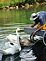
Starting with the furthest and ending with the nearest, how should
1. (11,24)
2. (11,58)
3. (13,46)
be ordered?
(11,24) < (13,46) < (11,58)

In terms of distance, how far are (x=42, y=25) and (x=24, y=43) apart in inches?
49.2

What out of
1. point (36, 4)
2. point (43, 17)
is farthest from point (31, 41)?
point (36, 4)

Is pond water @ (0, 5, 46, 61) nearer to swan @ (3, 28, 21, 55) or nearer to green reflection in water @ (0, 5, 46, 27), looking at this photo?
green reflection in water @ (0, 5, 46, 27)

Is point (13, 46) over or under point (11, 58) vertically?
over

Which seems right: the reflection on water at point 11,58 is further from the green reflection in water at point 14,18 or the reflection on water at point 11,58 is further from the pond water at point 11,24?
the green reflection in water at point 14,18

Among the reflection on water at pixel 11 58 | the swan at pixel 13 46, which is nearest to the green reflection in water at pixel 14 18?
the swan at pixel 13 46

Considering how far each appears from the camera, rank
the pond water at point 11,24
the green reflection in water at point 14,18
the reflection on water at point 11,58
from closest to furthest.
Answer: the reflection on water at point 11,58
the pond water at point 11,24
the green reflection in water at point 14,18

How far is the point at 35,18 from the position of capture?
54.2 ft

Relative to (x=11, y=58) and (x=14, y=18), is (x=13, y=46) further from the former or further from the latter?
(x=14, y=18)

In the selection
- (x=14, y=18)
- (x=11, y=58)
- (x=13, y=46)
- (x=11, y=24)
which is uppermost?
(x=13, y=46)

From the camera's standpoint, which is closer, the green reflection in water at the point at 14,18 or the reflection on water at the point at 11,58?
the reflection on water at the point at 11,58

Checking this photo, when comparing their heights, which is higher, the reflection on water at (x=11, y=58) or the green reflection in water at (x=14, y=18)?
the reflection on water at (x=11, y=58)

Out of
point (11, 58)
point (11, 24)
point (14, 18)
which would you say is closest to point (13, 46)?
point (11, 58)

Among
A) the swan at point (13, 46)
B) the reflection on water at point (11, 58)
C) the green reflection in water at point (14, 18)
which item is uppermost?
the swan at point (13, 46)
